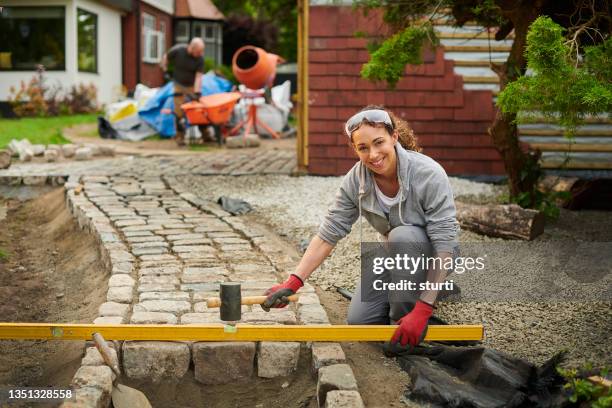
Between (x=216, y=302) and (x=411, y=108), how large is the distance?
23.2 feet

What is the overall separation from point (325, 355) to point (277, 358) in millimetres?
257

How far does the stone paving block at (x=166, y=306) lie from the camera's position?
4.29 m

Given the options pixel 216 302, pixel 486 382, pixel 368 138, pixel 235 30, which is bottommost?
pixel 486 382

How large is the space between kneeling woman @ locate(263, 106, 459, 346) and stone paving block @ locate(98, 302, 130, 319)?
85cm

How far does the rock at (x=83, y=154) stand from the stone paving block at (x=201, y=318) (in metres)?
8.41

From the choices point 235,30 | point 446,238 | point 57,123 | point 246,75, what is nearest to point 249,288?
point 446,238

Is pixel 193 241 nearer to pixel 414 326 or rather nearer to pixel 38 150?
pixel 414 326

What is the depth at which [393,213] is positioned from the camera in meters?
4.04

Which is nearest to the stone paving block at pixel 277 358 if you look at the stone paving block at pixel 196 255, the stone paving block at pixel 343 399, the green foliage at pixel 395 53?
the stone paving block at pixel 343 399

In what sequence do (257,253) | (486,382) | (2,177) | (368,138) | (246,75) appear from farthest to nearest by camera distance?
(246,75) → (2,177) → (257,253) → (368,138) → (486,382)

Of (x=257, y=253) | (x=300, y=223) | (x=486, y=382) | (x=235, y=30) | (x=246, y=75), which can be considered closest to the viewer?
(x=486, y=382)

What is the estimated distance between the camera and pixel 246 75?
575 inches

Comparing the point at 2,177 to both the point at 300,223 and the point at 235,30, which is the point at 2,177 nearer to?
the point at 300,223

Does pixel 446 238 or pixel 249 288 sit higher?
pixel 446 238
